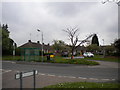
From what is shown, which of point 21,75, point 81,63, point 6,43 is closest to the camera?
point 21,75

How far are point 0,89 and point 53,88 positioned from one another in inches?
99.1

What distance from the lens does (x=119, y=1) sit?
21.3 feet

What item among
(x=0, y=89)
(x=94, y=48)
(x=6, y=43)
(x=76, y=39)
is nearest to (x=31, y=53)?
(x=76, y=39)

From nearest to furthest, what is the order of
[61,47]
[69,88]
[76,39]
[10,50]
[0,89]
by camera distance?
[69,88] → [0,89] → [76,39] → [10,50] → [61,47]

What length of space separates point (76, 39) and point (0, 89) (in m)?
18.6

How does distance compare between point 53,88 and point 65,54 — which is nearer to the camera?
point 53,88

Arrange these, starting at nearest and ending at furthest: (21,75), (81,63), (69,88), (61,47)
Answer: (21,75) → (69,88) → (81,63) → (61,47)

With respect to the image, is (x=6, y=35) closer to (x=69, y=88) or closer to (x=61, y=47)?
(x=61, y=47)

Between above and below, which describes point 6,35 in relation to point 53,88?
above

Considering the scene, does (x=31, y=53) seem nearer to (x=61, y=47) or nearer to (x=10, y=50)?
(x=10, y=50)

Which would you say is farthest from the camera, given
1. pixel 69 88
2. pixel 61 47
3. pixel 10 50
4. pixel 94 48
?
pixel 94 48

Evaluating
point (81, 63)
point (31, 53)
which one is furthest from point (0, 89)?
point (31, 53)

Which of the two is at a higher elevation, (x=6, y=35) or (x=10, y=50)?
(x=6, y=35)

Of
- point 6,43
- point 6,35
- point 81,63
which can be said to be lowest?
point 81,63
